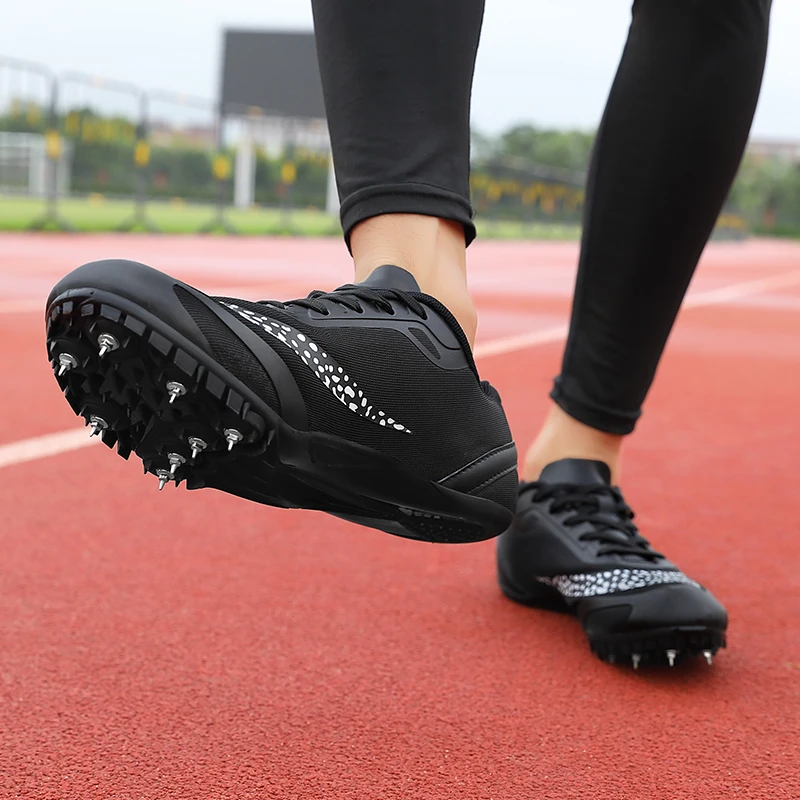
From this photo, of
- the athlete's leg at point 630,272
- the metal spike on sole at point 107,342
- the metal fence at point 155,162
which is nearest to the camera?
the metal spike on sole at point 107,342

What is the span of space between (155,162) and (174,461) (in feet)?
49.6

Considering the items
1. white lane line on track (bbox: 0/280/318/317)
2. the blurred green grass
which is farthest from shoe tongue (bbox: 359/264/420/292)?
the blurred green grass

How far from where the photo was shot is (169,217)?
18641 millimetres

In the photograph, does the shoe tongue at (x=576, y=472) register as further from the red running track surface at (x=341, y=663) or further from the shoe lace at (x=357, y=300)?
the shoe lace at (x=357, y=300)

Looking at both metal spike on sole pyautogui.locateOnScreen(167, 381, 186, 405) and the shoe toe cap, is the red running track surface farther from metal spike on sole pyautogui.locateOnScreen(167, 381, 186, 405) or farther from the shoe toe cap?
metal spike on sole pyautogui.locateOnScreen(167, 381, 186, 405)

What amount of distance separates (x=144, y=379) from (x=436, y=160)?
0.38 m

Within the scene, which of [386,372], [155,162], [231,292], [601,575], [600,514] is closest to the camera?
[386,372]

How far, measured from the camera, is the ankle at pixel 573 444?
1.41 m

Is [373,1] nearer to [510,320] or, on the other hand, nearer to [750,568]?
[750,568]

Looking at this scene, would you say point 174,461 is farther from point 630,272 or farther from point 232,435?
point 630,272

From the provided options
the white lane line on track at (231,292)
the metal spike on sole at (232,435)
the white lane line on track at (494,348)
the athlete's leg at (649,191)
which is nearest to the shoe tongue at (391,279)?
the metal spike on sole at (232,435)

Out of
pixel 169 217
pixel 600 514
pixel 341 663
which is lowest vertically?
pixel 169 217

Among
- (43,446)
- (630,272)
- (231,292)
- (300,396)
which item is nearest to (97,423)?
(300,396)

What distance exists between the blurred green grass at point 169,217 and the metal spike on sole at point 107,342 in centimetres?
1143
